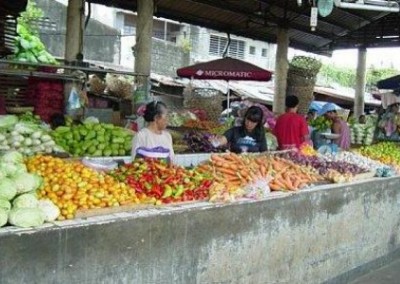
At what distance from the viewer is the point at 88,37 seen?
19.7 metres

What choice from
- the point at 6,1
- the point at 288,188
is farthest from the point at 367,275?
the point at 6,1

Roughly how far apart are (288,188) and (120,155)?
88.0 inches

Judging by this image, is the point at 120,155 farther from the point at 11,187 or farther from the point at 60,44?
the point at 60,44

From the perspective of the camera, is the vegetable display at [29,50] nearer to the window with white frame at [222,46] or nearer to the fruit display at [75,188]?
the fruit display at [75,188]

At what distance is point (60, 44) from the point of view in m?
18.9

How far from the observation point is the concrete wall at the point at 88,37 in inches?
734

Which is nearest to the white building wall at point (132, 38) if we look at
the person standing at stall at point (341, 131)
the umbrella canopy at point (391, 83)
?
the umbrella canopy at point (391, 83)

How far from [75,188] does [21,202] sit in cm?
46

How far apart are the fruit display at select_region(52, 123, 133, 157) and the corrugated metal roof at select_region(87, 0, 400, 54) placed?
4.37 meters

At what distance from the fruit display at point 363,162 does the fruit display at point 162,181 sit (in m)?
2.80

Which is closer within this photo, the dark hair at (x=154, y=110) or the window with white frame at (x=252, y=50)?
the dark hair at (x=154, y=110)

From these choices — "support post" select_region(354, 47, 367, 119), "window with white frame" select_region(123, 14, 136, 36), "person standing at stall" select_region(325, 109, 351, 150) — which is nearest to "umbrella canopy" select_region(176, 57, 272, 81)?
"person standing at stall" select_region(325, 109, 351, 150)

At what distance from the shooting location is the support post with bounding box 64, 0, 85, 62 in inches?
340

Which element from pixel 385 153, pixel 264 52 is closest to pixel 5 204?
pixel 385 153
